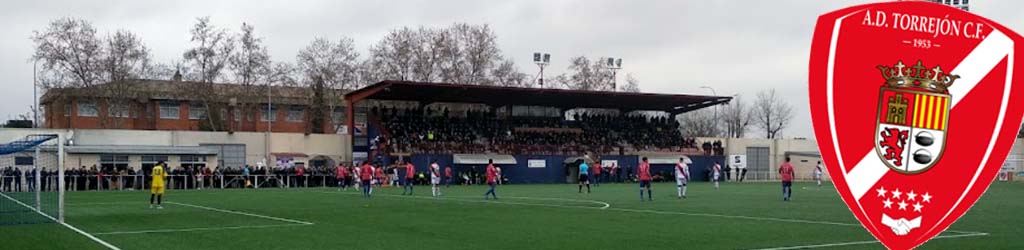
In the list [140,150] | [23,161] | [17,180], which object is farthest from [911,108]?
[140,150]

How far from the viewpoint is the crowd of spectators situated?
60969mm

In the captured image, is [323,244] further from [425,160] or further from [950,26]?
[425,160]

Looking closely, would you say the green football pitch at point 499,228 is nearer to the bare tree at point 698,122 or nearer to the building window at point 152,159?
the building window at point 152,159

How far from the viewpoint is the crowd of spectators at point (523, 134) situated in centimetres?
6097

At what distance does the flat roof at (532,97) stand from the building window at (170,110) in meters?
28.6

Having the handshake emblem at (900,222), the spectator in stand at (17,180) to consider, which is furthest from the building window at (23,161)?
the handshake emblem at (900,222)

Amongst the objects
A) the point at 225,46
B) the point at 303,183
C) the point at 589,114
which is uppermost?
the point at 225,46

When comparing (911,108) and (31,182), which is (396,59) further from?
(911,108)

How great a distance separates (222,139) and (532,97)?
20723 millimetres

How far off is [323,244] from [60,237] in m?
5.43

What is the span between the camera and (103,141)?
171 feet

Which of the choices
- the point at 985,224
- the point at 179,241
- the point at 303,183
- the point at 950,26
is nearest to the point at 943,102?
the point at 950,26

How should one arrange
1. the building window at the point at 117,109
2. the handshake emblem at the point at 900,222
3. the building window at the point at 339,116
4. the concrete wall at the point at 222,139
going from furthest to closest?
1. the building window at the point at 339,116
2. the building window at the point at 117,109
3. the concrete wall at the point at 222,139
4. the handshake emblem at the point at 900,222

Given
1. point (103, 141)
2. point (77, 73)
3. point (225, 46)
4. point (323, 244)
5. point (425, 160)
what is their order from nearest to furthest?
point (323, 244) < point (103, 141) < point (425, 160) < point (77, 73) < point (225, 46)
